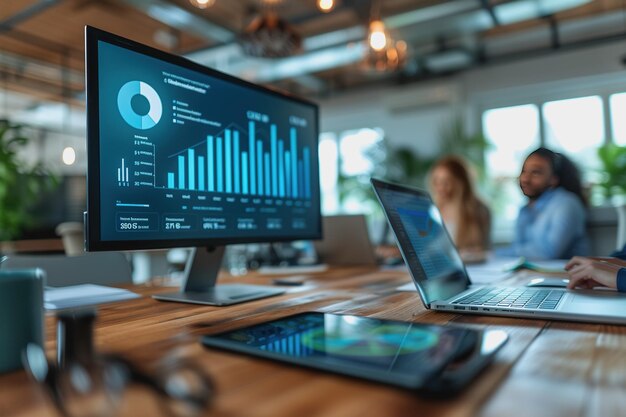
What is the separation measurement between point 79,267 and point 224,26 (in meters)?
3.75

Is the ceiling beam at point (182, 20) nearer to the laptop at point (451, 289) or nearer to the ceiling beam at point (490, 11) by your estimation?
the ceiling beam at point (490, 11)

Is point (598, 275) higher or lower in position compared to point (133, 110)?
lower

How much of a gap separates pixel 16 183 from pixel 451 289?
4323 mm

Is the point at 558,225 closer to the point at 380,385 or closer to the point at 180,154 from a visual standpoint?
the point at 180,154

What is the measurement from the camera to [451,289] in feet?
3.11

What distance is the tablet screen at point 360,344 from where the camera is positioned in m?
0.43

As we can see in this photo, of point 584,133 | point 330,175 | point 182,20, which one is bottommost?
point 330,175

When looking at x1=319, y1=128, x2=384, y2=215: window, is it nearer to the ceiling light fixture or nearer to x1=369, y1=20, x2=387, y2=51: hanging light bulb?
the ceiling light fixture

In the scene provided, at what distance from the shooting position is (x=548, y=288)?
3.25ft

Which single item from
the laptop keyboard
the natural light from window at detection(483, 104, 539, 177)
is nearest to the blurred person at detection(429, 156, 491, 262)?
the laptop keyboard

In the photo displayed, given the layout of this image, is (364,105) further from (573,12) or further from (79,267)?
(79,267)

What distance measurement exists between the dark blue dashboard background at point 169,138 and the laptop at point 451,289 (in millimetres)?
343

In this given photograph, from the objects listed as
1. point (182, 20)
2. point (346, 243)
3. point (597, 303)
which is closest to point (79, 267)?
point (346, 243)

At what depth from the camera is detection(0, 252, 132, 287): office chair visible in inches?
47.6
